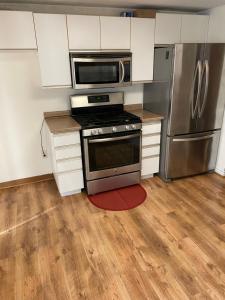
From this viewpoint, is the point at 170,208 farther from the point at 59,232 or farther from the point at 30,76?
the point at 30,76

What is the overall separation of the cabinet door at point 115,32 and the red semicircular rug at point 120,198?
1.85m

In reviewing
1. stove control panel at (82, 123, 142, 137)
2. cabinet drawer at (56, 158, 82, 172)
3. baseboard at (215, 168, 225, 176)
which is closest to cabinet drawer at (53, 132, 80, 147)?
stove control panel at (82, 123, 142, 137)

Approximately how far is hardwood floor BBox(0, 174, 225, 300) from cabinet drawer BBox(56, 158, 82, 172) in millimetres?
417

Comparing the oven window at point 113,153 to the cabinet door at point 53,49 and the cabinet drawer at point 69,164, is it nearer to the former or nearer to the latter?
the cabinet drawer at point 69,164

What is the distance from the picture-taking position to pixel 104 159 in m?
2.82

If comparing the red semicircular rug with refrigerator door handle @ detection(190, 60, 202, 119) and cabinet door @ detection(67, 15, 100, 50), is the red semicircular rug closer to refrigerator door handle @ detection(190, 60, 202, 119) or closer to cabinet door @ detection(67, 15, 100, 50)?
refrigerator door handle @ detection(190, 60, 202, 119)

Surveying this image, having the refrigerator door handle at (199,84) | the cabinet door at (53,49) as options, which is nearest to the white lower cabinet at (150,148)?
the refrigerator door handle at (199,84)

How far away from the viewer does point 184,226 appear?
236 centimetres

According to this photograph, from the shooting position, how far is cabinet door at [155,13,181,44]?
9.48ft

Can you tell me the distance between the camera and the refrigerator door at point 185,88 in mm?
2662

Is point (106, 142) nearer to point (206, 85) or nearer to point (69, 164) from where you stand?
point (69, 164)

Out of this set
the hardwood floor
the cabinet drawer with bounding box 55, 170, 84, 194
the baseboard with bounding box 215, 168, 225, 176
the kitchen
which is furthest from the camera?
the baseboard with bounding box 215, 168, 225, 176

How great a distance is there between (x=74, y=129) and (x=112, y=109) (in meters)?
0.86

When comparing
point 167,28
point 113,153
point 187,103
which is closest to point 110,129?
point 113,153
